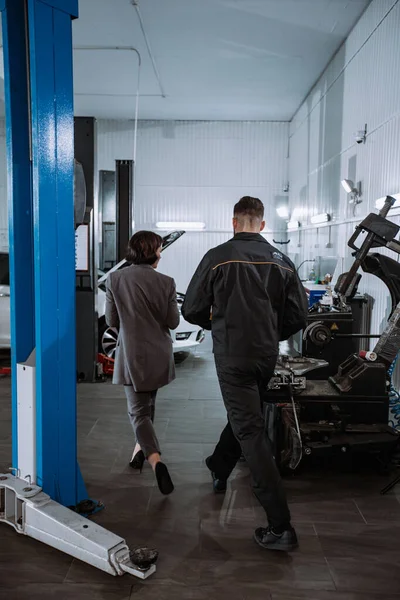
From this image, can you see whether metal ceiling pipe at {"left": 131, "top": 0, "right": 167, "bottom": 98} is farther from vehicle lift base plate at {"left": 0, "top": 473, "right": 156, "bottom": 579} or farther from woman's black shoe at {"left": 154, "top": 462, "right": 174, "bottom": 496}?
vehicle lift base plate at {"left": 0, "top": 473, "right": 156, "bottom": 579}

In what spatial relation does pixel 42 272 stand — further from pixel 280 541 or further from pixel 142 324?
pixel 280 541

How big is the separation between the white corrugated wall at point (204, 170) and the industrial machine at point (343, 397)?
781 cm

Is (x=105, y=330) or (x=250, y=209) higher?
(x=250, y=209)

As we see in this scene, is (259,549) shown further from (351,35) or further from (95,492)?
(351,35)

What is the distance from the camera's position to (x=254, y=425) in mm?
2695

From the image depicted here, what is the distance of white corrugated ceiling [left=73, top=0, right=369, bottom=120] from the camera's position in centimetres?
628

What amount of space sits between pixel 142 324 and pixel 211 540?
1314 mm

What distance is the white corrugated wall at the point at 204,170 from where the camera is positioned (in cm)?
1146

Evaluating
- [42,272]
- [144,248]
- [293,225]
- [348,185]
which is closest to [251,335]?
[144,248]

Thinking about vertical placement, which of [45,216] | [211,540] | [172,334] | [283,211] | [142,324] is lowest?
[211,540]

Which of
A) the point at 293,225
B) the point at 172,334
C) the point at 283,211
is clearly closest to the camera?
the point at 172,334

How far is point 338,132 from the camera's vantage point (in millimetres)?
7230

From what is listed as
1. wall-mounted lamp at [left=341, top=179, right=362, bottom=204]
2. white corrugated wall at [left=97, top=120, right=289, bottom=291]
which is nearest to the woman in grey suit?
wall-mounted lamp at [left=341, top=179, right=362, bottom=204]

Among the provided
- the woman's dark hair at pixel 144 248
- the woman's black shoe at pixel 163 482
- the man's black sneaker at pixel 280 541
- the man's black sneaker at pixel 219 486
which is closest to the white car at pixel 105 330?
the woman's dark hair at pixel 144 248
